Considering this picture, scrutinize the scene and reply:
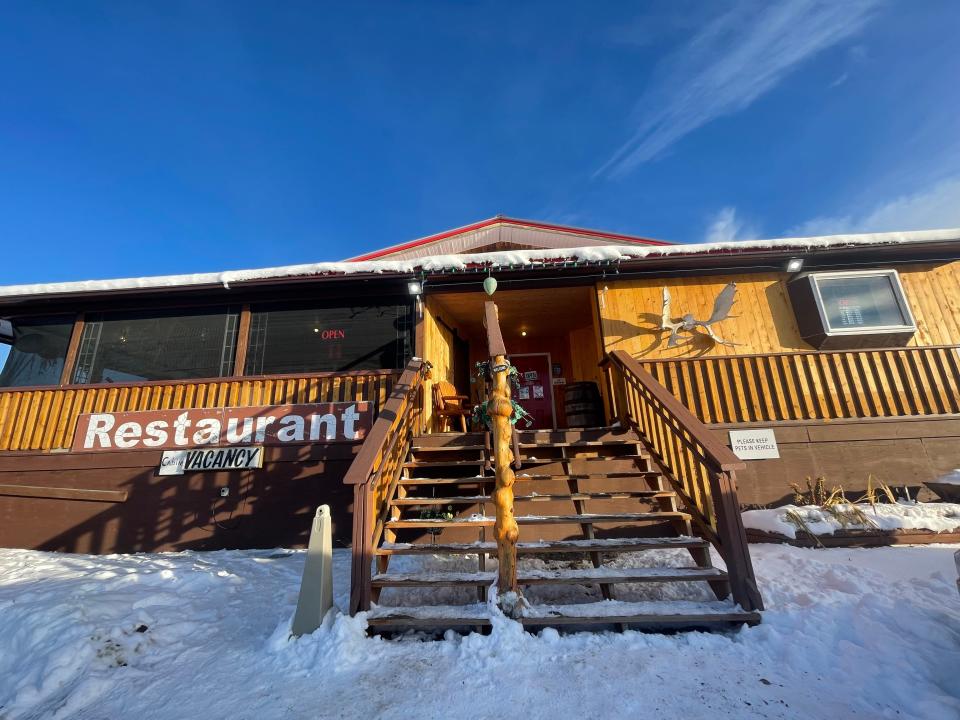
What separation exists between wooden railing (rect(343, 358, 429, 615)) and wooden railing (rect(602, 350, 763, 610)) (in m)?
2.83

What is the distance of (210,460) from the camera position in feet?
19.3

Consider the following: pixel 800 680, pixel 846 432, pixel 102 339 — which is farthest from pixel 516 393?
pixel 102 339

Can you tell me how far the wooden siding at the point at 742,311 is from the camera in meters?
6.39

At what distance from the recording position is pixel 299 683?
8.13 ft

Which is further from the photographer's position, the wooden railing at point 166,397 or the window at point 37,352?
the window at point 37,352

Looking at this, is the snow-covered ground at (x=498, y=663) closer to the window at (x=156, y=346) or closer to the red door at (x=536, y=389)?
the window at (x=156, y=346)

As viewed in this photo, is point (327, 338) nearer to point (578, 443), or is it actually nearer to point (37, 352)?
point (578, 443)

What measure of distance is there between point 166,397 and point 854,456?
393 inches

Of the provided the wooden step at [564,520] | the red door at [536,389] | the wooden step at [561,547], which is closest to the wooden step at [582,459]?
the wooden step at [564,520]

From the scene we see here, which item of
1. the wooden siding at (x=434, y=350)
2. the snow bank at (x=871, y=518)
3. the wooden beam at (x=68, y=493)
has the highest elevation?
the wooden siding at (x=434, y=350)

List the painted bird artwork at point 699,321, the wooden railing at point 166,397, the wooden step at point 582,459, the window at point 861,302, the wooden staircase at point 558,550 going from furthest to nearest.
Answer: the painted bird artwork at point 699,321 → the wooden railing at point 166,397 → the window at point 861,302 → the wooden step at point 582,459 → the wooden staircase at point 558,550

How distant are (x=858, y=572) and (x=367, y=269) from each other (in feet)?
22.1

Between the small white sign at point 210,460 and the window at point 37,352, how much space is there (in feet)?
9.66

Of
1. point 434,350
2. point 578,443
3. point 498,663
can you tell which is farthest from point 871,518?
point 434,350
